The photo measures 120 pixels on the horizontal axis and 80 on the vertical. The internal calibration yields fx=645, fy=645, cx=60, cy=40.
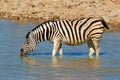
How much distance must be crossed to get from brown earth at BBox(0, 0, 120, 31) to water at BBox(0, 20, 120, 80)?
5.63 metres

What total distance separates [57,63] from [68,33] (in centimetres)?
189

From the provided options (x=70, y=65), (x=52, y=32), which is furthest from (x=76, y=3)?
(x=70, y=65)

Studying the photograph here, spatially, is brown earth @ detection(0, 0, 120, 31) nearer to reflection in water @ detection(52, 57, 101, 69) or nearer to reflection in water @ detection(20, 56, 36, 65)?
reflection in water @ detection(52, 57, 101, 69)

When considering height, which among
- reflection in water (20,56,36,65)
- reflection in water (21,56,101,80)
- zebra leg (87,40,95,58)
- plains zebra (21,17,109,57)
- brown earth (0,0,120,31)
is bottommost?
reflection in water (21,56,101,80)

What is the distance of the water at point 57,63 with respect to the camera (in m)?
13.3

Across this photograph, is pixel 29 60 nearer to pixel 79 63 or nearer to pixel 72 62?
pixel 72 62

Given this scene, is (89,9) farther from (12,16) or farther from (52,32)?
(52,32)

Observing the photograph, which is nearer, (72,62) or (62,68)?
(62,68)

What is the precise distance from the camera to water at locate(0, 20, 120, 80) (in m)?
13.3

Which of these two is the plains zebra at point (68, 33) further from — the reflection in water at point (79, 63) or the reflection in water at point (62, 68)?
the reflection in water at point (79, 63)

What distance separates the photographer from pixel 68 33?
55.4 ft

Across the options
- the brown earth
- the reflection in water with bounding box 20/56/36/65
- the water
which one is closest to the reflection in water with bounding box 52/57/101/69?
the water

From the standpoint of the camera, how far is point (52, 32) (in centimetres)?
1669

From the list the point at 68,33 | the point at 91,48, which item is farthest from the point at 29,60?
the point at 91,48
